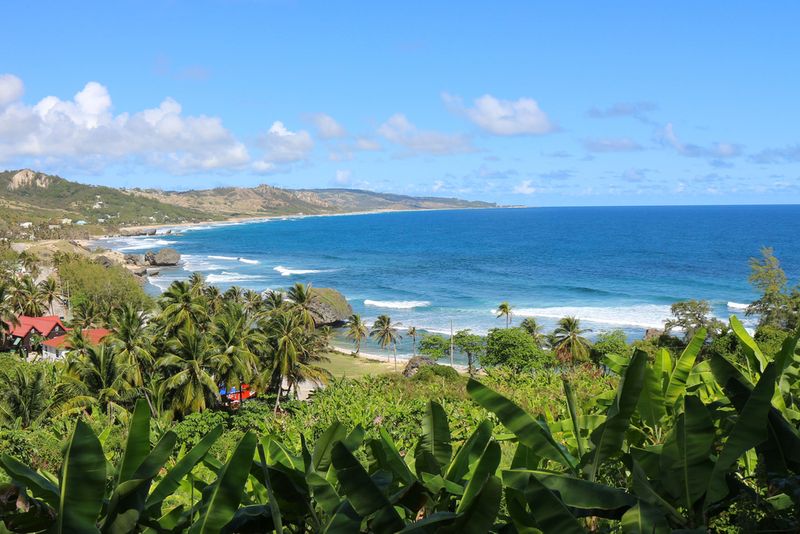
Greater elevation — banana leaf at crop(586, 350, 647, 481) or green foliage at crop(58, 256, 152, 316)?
banana leaf at crop(586, 350, 647, 481)

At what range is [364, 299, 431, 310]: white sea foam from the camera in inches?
2635

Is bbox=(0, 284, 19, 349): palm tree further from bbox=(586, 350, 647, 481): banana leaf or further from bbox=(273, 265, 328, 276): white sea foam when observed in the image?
bbox=(273, 265, 328, 276): white sea foam

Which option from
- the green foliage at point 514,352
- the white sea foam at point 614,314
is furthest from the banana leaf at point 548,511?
the white sea foam at point 614,314

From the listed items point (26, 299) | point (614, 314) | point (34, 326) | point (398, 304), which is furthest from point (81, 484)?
point (398, 304)

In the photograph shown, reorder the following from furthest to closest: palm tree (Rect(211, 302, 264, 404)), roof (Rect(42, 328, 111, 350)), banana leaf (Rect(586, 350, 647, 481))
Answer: roof (Rect(42, 328, 111, 350)) → palm tree (Rect(211, 302, 264, 404)) → banana leaf (Rect(586, 350, 647, 481))

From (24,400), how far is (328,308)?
38657 mm

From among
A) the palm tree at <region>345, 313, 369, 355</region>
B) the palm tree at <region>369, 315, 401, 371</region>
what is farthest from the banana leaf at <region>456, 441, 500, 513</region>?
the palm tree at <region>345, 313, 369, 355</region>

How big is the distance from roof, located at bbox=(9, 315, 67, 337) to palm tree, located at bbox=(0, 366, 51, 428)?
21.9 m

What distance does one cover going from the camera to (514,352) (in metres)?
39.2

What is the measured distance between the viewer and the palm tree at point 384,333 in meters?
53.1

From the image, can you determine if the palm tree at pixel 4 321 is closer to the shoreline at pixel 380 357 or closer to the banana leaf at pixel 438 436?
the shoreline at pixel 380 357

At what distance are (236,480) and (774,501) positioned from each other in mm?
2505

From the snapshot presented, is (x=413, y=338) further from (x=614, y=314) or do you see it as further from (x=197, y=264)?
(x=197, y=264)

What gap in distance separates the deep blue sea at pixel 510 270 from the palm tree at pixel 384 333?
168 inches
